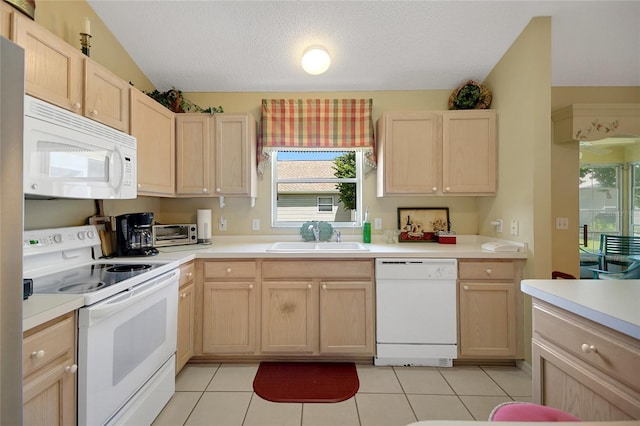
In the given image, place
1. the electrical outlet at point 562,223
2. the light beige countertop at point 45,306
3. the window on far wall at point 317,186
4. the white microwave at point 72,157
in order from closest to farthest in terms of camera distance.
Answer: the light beige countertop at point 45,306 < the white microwave at point 72,157 < the electrical outlet at point 562,223 < the window on far wall at point 317,186

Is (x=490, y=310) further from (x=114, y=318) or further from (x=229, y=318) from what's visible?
(x=114, y=318)

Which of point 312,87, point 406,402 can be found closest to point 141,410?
point 406,402

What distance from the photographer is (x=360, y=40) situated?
2.29m

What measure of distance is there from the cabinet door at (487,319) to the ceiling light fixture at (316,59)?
2.08 metres

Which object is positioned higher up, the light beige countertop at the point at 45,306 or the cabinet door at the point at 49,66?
the cabinet door at the point at 49,66

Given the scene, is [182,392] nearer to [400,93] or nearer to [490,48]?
[400,93]

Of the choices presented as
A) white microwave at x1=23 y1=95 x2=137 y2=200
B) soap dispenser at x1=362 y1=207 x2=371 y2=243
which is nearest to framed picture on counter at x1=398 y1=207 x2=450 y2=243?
soap dispenser at x1=362 y1=207 x2=371 y2=243

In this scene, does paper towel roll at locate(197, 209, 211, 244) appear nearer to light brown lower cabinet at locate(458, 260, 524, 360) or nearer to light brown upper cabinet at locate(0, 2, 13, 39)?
light brown upper cabinet at locate(0, 2, 13, 39)

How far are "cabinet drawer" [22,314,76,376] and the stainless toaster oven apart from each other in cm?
128

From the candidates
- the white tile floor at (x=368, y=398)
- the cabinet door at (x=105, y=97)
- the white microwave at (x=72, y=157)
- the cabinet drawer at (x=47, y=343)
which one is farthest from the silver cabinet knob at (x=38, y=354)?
the cabinet door at (x=105, y=97)

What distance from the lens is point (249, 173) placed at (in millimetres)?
2521

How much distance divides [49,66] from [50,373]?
1421 millimetres

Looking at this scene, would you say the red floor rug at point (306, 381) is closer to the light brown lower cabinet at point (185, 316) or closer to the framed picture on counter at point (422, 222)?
the light brown lower cabinet at point (185, 316)

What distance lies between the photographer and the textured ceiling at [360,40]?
80.4 inches
